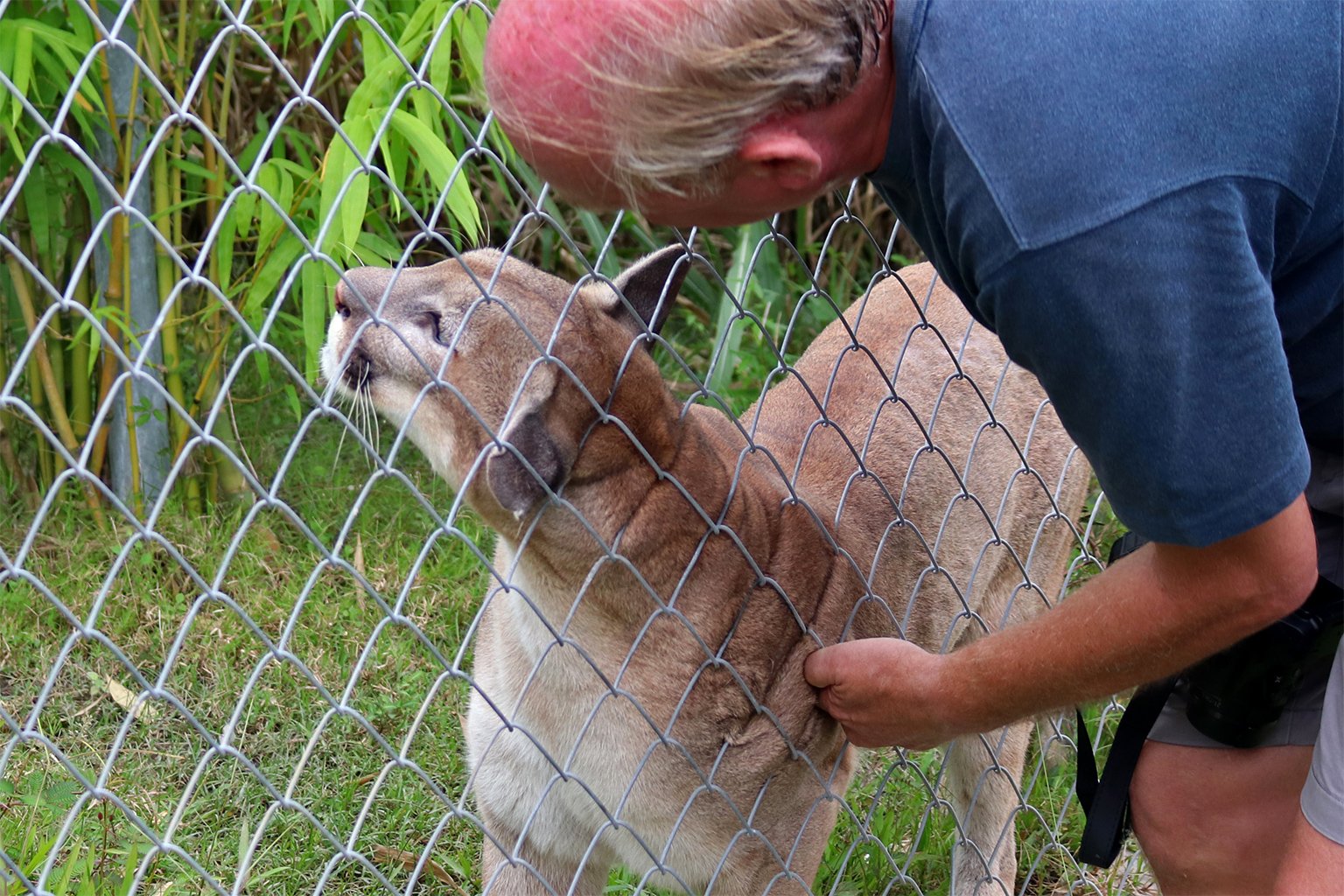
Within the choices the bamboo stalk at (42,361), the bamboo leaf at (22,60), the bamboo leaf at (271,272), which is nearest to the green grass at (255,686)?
the bamboo stalk at (42,361)

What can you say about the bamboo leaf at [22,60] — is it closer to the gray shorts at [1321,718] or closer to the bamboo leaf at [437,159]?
the bamboo leaf at [437,159]

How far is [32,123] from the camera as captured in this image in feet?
14.1

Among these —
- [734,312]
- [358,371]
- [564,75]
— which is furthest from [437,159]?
[734,312]

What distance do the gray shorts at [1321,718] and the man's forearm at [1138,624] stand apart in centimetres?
33

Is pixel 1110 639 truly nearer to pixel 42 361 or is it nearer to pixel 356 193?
pixel 356 193

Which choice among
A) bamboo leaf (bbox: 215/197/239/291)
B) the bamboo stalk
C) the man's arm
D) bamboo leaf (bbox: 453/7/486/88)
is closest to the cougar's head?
bamboo leaf (bbox: 453/7/486/88)

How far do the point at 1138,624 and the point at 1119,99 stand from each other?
750 millimetres

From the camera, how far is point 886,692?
8.04 ft

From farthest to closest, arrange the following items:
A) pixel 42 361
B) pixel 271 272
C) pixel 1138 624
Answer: pixel 42 361, pixel 271 272, pixel 1138 624

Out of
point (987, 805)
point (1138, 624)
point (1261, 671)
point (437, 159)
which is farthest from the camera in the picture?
point (987, 805)

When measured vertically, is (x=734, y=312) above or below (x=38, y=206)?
below

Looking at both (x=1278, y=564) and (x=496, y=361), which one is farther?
(x=496, y=361)

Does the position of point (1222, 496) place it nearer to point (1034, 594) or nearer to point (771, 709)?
point (771, 709)

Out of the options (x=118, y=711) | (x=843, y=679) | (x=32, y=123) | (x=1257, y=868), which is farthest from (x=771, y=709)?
(x=32, y=123)
